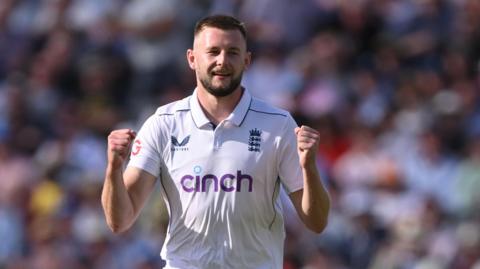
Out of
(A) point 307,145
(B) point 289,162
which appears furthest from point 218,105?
(A) point 307,145

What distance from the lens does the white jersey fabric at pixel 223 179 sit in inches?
281

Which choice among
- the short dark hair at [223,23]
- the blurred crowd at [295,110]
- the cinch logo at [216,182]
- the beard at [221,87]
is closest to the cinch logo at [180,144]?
the cinch logo at [216,182]

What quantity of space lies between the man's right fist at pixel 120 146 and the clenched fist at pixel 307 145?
833mm

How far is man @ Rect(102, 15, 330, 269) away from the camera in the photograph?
23.3 ft

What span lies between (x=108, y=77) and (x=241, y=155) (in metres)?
7.85

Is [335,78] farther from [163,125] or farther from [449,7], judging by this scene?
[163,125]

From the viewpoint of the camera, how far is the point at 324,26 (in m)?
14.7

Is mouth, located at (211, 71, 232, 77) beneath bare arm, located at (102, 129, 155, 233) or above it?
above

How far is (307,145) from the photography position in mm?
6824

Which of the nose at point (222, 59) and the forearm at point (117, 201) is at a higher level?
the nose at point (222, 59)

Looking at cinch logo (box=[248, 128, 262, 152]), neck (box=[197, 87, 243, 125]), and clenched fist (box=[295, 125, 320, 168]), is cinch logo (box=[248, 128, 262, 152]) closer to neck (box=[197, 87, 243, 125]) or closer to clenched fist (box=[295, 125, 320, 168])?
neck (box=[197, 87, 243, 125])

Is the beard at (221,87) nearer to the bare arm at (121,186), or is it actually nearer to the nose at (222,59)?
the nose at (222,59)

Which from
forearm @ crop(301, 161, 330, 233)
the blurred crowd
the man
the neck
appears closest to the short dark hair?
the man

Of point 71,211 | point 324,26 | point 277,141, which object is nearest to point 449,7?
point 324,26
